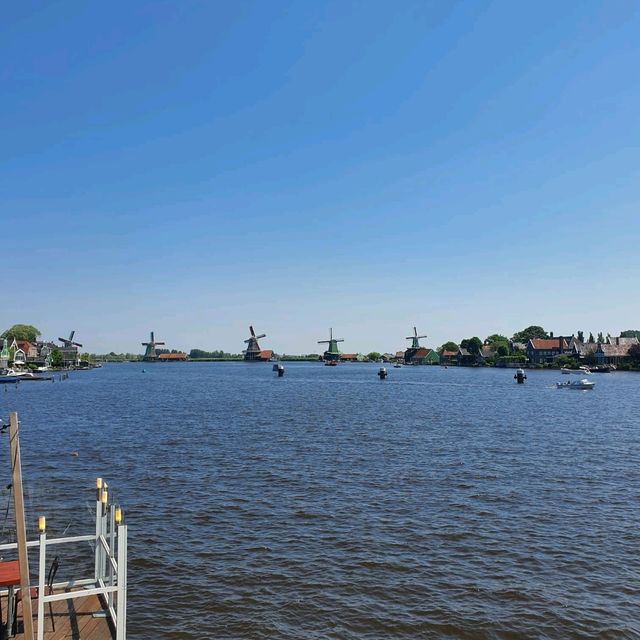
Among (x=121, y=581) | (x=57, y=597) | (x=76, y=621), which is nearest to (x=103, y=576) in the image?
(x=76, y=621)

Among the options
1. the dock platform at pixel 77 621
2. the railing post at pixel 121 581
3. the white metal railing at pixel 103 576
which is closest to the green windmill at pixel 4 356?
the white metal railing at pixel 103 576

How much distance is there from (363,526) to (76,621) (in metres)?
11.7

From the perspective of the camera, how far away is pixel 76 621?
11422 millimetres

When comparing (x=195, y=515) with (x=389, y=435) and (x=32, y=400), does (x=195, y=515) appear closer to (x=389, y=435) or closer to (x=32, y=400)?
(x=389, y=435)

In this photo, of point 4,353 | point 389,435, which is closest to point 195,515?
point 389,435

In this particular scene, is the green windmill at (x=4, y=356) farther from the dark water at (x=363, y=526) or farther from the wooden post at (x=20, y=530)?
Answer: the wooden post at (x=20, y=530)

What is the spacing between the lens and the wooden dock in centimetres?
1084

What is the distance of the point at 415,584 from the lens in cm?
1591

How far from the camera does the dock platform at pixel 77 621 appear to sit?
10.8m

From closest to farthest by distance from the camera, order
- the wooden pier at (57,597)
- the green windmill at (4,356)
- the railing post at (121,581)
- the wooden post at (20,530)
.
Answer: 1. the wooden post at (20,530)
2. the wooden pier at (57,597)
3. the railing post at (121,581)
4. the green windmill at (4,356)

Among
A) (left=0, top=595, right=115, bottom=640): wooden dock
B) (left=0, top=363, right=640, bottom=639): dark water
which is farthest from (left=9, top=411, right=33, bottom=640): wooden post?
(left=0, top=363, right=640, bottom=639): dark water

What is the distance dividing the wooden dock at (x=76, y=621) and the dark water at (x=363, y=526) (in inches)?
68.8

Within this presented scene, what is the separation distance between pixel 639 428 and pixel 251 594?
Result: 153ft

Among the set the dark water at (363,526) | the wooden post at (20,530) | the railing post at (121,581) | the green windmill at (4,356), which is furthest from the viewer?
the green windmill at (4,356)
